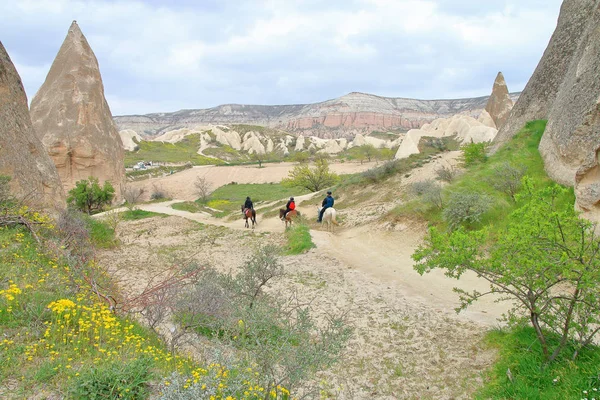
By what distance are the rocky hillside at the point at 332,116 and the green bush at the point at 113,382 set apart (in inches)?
4984

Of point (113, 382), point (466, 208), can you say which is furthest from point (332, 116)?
point (113, 382)

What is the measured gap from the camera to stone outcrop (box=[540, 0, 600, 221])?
7.10 m

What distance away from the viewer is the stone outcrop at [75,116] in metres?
24.7

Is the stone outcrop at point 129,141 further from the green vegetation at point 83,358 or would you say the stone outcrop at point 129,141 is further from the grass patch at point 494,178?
the green vegetation at point 83,358

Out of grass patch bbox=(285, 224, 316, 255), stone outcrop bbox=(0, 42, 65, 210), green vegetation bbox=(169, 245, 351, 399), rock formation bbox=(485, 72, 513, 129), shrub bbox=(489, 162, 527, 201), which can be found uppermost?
rock formation bbox=(485, 72, 513, 129)

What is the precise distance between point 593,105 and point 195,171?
46202 mm

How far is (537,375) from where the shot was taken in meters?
3.70

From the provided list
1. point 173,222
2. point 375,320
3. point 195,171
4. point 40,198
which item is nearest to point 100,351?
point 375,320

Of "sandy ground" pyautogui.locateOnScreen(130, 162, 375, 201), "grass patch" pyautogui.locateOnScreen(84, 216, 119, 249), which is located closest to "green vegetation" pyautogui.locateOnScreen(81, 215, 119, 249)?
"grass patch" pyautogui.locateOnScreen(84, 216, 119, 249)

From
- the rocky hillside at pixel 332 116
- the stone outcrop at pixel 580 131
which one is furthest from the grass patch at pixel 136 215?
the rocky hillside at pixel 332 116

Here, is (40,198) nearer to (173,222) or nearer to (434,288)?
(173,222)

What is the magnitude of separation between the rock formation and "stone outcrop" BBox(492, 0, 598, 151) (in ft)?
113

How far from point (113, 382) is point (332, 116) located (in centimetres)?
14817

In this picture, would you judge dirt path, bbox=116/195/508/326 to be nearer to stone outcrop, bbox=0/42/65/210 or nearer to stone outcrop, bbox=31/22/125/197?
stone outcrop, bbox=0/42/65/210
